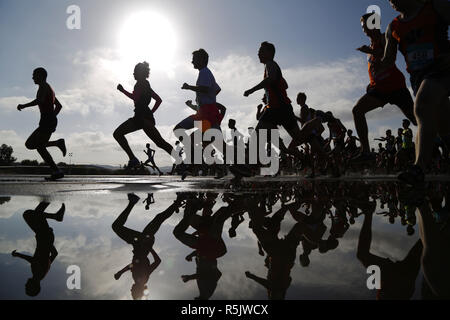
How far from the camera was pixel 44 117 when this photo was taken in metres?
6.80

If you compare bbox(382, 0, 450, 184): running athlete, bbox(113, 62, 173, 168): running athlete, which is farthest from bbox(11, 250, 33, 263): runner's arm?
bbox(113, 62, 173, 168): running athlete

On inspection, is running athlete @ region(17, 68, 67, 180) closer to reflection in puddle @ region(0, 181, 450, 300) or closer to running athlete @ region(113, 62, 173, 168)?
running athlete @ region(113, 62, 173, 168)

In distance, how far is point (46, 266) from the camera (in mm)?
1082

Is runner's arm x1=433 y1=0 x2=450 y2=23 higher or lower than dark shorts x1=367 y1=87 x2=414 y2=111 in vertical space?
higher

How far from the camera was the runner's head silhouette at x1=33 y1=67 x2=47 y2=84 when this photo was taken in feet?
22.0

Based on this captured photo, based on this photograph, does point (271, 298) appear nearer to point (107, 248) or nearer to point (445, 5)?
point (107, 248)

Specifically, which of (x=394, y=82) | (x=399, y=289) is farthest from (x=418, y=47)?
(x=399, y=289)

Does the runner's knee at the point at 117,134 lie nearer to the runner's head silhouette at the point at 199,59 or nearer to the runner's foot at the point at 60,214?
the runner's head silhouette at the point at 199,59

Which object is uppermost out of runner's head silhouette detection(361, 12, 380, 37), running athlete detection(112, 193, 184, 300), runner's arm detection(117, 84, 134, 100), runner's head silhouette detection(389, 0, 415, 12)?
runner's head silhouette detection(361, 12, 380, 37)

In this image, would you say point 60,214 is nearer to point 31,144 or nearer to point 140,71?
point 140,71

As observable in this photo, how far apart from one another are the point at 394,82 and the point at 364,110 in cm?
55

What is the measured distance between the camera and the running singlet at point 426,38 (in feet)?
10.5

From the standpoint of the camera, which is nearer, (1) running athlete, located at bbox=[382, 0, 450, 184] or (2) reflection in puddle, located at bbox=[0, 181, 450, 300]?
(2) reflection in puddle, located at bbox=[0, 181, 450, 300]

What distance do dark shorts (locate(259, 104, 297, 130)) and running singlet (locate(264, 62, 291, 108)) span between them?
0.30 ft
